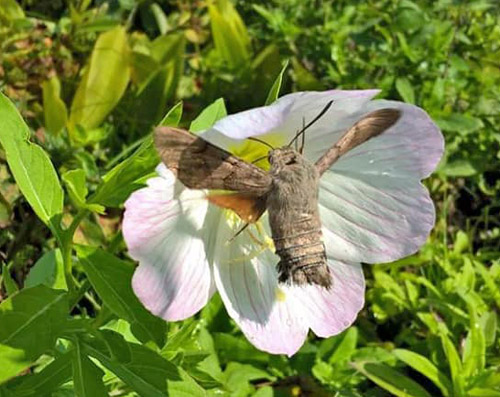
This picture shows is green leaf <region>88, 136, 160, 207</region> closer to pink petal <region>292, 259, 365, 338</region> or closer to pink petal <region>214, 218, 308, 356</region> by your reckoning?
pink petal <region>214, 218, 308, 356</region>

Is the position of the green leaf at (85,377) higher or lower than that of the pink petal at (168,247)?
lower

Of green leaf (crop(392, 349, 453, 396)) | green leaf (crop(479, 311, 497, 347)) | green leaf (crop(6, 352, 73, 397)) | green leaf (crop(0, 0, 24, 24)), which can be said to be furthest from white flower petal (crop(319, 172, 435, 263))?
green leaf (crop(0, 0, 24, 24))

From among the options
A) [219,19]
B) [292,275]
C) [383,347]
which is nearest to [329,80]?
[219,19]

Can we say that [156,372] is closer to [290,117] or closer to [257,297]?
[257,297]

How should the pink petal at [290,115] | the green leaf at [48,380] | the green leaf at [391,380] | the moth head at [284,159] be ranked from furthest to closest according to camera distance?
the green leaf at [391,380] < the green leaf at [48,380] < the moth head at [284,159] < the pink petal at [290,115]

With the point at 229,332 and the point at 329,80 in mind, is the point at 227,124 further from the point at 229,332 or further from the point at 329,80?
the point at 329,80

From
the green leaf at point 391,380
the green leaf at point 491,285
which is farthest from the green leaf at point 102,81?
the green leaf at point 491,285

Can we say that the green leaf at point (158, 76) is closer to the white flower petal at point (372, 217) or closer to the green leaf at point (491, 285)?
the green leaf at point (491, 285)

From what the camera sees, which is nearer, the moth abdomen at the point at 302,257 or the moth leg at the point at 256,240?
the moth abdomen at the point at 302,257
